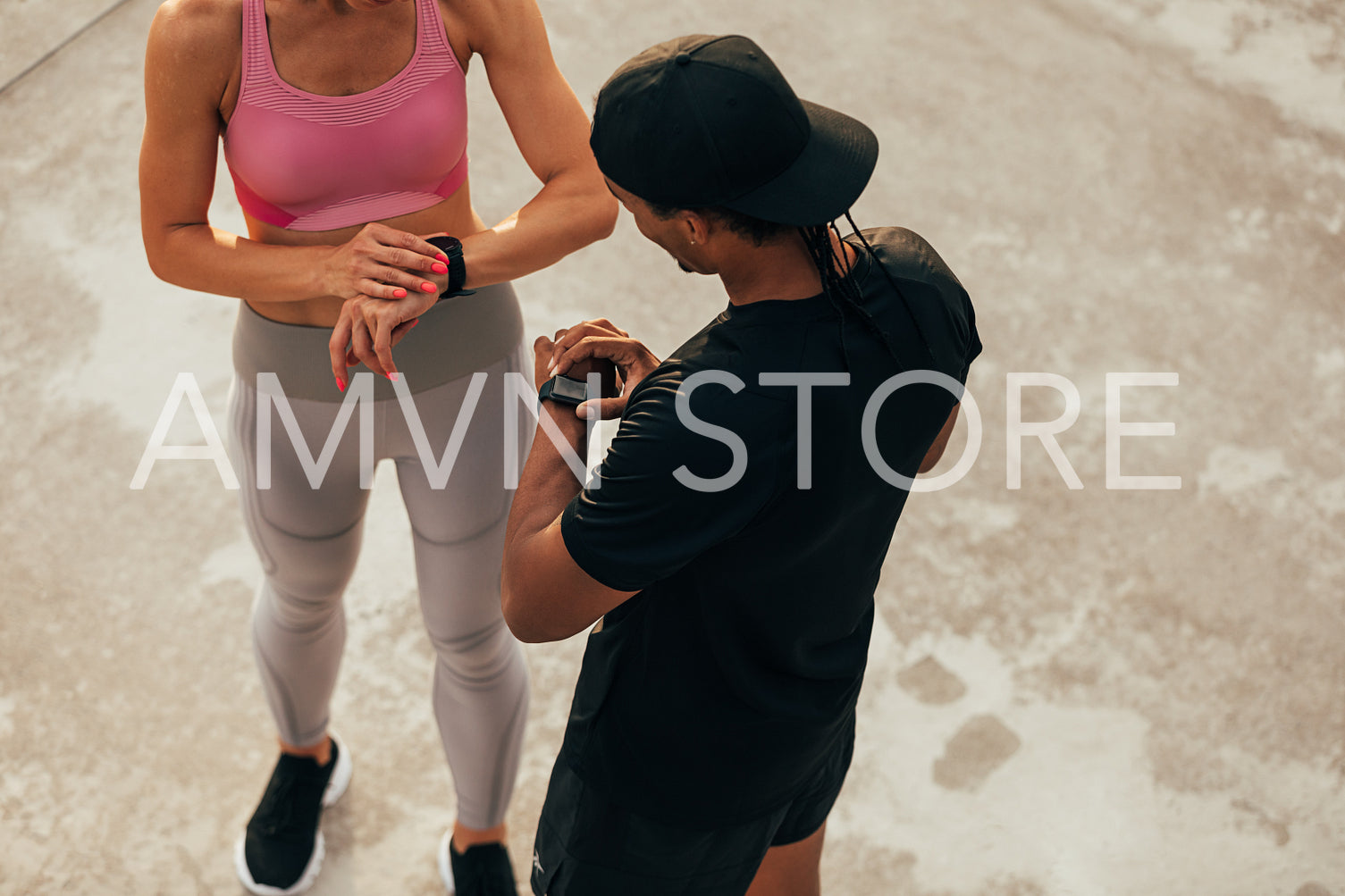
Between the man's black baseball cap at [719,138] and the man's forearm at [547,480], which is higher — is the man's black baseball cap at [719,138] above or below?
above

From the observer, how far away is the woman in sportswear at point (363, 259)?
1.61 metres

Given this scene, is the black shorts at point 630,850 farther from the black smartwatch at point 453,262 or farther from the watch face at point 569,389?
the black smartwatch at point 453,262

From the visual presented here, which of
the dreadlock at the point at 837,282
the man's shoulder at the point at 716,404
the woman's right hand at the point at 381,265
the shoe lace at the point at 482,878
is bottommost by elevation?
the shoe lace at the point at 482,878

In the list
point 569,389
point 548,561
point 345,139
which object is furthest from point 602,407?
point 345,139

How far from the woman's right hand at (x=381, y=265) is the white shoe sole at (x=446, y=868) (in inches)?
47.4

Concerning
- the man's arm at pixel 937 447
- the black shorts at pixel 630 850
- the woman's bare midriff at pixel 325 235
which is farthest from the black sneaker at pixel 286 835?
the man's arm at pixel 937 447

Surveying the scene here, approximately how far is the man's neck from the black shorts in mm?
682

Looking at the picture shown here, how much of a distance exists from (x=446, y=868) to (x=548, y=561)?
1277 mm

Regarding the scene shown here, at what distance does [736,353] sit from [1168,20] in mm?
3883

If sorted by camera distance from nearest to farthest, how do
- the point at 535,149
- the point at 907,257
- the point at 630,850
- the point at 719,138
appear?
the point at 719,138
the point at 907,257
the point at 630,850
the point at 535,149

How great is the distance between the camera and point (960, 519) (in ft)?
9.84

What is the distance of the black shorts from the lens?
5.10 ft

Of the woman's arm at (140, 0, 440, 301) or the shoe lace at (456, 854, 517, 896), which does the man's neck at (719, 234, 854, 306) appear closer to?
the woman's arm at (140, 0, 440, 301)

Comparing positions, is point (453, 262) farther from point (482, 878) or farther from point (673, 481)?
point (482, 878)
